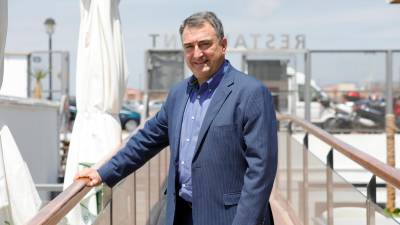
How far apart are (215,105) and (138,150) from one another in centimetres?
60

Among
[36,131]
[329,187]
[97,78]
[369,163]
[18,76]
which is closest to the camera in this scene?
[369,163]

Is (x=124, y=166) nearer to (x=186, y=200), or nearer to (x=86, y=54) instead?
(x=186, y=200)

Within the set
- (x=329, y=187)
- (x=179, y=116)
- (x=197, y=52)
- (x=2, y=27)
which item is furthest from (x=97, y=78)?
(x=197, y=52)

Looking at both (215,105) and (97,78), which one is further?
(97,78)

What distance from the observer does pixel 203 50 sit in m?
3.02

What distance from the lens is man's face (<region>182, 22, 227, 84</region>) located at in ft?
9.87

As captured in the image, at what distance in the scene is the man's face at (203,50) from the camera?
3.01 meters

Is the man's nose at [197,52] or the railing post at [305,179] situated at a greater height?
the man's nose at [197,52]

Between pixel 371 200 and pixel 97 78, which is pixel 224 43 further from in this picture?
pixel 97 78

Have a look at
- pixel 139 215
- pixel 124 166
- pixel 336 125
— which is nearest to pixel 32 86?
pixel 336 125

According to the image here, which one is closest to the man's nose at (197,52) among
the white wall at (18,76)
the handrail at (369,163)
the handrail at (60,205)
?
the handrail at (60,205)

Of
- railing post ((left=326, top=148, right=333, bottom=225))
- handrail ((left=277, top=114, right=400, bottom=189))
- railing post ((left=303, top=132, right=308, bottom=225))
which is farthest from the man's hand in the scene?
railing post ((left=303, top=132, right=308, bottom=225))

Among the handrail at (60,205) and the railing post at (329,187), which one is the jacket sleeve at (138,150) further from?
the railing post at (329,187)

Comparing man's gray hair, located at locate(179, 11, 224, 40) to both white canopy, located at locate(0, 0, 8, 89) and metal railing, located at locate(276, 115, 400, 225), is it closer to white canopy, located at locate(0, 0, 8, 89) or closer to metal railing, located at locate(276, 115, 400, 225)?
metal railing, located at locate(276, 115, 400, 225)
